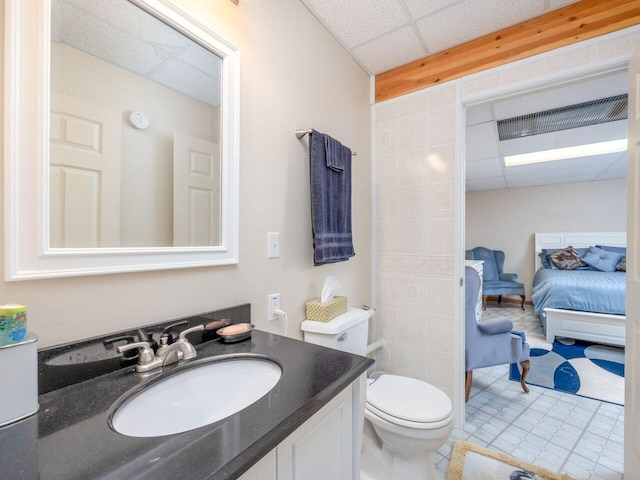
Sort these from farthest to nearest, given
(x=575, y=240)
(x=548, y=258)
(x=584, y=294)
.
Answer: (x=575, y=240) → (x=548, y=258) → (x=584, y=294)

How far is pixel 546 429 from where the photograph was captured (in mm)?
1775

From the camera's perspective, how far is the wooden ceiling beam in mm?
1396

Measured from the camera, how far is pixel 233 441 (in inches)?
19.9

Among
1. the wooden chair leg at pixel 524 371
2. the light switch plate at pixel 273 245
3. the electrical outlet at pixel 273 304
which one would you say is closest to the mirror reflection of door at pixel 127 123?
the light switch plate at pixel 273 245

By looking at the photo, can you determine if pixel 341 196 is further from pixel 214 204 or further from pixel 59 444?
pixel 59 444

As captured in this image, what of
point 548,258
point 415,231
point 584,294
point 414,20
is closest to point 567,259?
point 548,258

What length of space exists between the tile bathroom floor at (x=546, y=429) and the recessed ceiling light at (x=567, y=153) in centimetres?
286

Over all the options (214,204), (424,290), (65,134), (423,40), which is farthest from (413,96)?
(65,134)

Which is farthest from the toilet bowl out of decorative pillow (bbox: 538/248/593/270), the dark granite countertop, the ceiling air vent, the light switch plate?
decorative pillow (bbox: 538/248/593/270)

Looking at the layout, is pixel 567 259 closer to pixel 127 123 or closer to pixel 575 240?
pixel 575 240

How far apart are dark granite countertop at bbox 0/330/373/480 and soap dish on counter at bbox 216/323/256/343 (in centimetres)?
28

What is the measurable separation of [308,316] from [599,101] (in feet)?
9.54

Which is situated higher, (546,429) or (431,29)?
(431,29)

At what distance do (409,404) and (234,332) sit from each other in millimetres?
865
